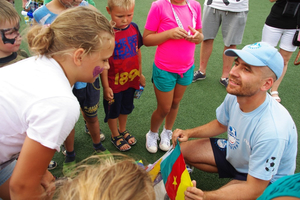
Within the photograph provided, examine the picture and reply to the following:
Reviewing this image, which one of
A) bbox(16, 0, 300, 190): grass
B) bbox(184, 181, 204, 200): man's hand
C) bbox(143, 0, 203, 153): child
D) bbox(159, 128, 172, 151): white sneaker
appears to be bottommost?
bbox(16, 0, 300, 190): grass

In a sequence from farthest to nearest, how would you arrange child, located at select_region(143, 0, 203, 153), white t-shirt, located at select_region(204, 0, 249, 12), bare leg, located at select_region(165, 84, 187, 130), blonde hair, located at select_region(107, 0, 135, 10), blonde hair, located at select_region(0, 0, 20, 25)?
white t-shirt, located at select_region(204, 0, 249, 12), bare leg, located at select_region(165, 84, 187, 130), child, located at select_region(143, 0, 203, 153), blonde hair, located at select_region(107, 0, 135, 10), blonde hair, located at select_region(0, 0, 20, 25)

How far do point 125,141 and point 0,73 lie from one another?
1.58 m

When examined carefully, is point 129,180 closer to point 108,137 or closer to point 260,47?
point 260,47

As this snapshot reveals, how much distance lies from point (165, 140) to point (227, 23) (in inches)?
80.5

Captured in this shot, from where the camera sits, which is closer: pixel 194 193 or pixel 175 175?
pixel 194 193

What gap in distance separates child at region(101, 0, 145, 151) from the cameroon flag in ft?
2.60

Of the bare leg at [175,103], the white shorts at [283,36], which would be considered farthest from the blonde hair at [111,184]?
the white shorts at [283,36]

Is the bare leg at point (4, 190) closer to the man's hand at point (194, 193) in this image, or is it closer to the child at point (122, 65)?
the child at point (122, 65)

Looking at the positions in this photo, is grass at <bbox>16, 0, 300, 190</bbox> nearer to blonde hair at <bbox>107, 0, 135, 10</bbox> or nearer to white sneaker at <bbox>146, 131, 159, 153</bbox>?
white sneaker at <bbox>146, 131, 159, 153</bbox>

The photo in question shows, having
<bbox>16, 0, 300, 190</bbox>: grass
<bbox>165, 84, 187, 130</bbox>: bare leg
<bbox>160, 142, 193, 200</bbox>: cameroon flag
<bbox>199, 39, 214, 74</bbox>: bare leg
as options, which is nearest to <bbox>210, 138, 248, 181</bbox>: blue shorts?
<bbox>16, 0, 300, 190</bbox>: grass

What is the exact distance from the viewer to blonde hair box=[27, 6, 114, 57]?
117 centimetres

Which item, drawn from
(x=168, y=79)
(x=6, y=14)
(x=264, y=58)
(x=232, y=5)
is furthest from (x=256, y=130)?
(x=232, y=5)

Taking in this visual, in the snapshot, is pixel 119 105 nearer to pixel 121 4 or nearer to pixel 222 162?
pixel 121 4

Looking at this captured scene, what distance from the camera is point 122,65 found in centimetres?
206
